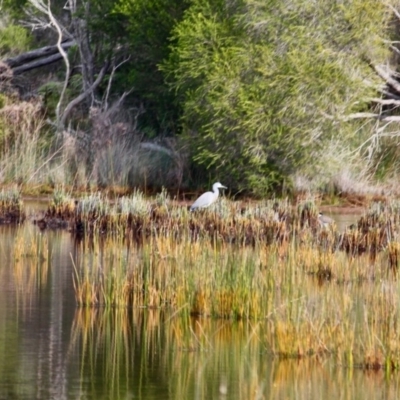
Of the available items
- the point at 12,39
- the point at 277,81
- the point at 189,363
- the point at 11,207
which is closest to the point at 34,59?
the point at 12,39

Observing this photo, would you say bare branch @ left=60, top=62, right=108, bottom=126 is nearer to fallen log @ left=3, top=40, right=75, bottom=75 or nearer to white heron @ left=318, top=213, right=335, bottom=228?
fallen log @ left=3, top=40, right=75, bottom=75

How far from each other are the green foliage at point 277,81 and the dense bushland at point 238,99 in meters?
0.03

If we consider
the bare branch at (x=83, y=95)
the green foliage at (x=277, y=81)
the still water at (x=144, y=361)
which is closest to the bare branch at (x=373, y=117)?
the green foliage at (x=277, y=81)

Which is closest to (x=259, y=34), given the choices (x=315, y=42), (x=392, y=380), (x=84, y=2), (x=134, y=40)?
(x=315, y=42)

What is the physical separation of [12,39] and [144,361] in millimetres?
24444

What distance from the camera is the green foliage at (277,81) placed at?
24.5m

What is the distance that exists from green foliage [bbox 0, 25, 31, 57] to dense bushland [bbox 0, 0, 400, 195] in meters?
2.27

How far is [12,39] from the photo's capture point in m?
33.0

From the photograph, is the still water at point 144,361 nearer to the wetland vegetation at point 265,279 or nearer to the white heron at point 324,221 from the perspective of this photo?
the wetland vegetation at point 265,279

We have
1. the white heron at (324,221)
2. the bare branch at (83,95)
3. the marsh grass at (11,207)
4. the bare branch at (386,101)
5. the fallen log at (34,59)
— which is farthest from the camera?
the fallen log at (34,59)

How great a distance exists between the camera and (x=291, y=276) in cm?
1152

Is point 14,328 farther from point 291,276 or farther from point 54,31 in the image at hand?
point 54,31

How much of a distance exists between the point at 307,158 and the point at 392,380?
1632 centimetres

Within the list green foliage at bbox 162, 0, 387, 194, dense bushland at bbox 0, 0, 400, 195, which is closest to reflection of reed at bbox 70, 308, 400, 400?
green foliage at bbox 162, 0, 387, 194
